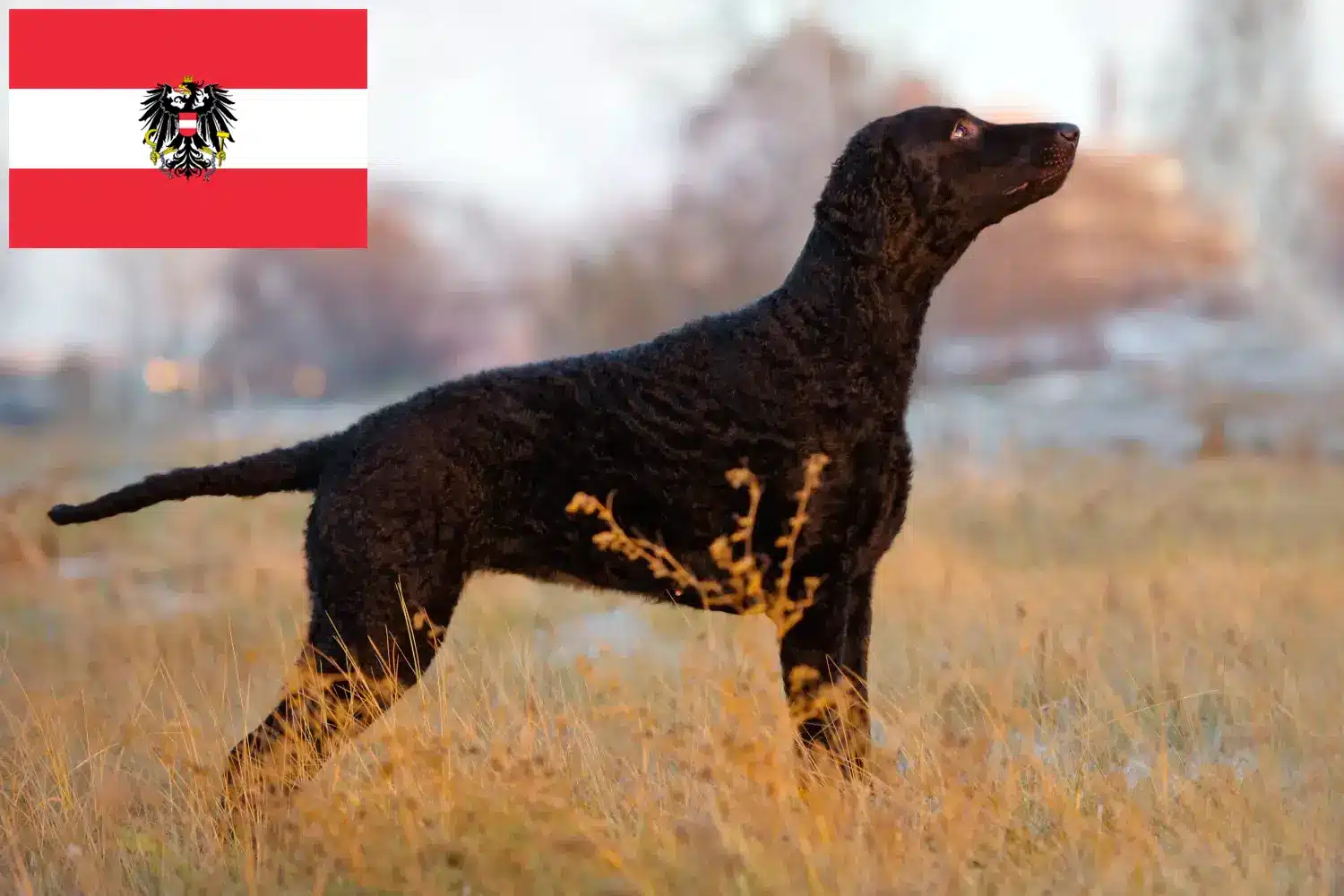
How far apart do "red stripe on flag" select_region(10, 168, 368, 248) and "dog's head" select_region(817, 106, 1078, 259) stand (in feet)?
10.2

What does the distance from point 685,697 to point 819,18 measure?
9.01 metres

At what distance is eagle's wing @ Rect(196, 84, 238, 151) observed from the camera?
535 centimetres

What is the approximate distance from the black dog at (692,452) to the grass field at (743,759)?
260mm

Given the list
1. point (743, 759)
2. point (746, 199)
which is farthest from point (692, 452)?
point (746, 199)

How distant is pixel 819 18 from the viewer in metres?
10.9

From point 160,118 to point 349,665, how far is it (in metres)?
3.20

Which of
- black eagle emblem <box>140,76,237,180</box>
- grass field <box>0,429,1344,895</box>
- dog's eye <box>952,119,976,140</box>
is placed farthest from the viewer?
black eagle emblem <box>140,76,237,180</box>

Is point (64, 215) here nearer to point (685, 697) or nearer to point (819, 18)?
point (685, 697)

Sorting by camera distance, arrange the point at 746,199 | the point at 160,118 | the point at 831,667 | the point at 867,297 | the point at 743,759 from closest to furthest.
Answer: the point at 743,759
the point at 831,667
the point at 867,297
the point at 160,118
the point at 746,199

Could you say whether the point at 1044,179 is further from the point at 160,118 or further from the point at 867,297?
the point at 160,118

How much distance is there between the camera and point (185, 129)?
17.5 feet

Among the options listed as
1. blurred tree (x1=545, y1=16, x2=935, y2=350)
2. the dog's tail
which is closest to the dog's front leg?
the dog's tail

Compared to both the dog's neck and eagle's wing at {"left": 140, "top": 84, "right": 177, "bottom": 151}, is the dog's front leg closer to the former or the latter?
the dog's neck

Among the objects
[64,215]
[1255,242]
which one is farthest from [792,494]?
[1255,242]
